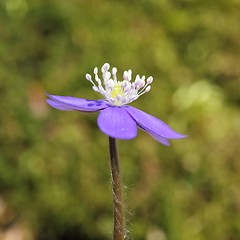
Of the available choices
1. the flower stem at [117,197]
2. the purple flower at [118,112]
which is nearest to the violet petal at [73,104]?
the purple flower at [118,112]

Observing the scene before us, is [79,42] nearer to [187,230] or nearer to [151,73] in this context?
[151,73]

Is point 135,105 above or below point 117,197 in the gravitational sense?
below

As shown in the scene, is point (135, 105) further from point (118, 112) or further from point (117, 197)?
point (117, 197)

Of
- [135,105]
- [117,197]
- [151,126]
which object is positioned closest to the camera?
[117,197]

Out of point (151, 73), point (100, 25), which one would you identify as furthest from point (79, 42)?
point (151, 73)

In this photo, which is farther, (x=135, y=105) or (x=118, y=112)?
(x=135, y=105)

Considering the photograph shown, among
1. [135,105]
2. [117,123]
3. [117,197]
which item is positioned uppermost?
[117,123]

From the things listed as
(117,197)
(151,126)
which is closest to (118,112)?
(151,126)

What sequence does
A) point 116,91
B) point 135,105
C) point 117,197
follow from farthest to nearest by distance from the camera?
point 135,105 < point 116,91 < point 117,197
